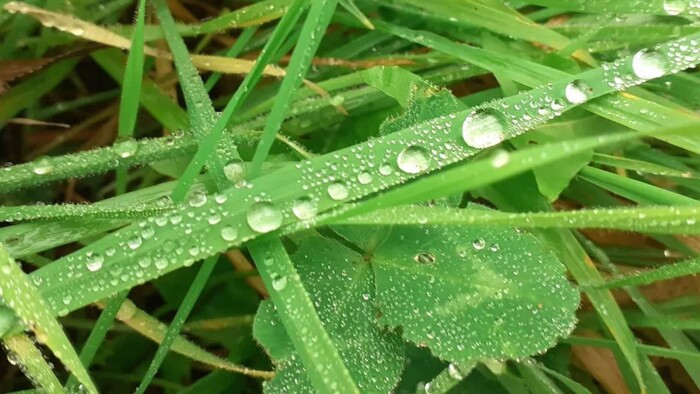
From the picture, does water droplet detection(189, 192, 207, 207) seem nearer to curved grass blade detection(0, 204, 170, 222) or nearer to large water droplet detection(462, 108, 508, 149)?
curved grass blade detection(0, 204, 170, 222)

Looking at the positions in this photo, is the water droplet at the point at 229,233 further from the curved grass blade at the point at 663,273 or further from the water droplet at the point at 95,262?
the curved grass blade at the point at 663,273

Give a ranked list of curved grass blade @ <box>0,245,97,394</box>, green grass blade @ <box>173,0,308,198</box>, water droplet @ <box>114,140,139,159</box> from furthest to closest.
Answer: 1. water droplet @ <box>114,140,139,159</box>
2. green grass blade @ <box>173,0,308,198</box>
3. curved grass blade @ <box>0,245,97,394</box>

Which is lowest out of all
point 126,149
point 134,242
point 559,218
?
point 559,218

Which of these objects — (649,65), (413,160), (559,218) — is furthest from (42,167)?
(649,65)

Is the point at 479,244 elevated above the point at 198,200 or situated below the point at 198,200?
below

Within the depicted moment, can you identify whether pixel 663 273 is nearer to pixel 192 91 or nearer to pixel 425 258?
pixel 425 258

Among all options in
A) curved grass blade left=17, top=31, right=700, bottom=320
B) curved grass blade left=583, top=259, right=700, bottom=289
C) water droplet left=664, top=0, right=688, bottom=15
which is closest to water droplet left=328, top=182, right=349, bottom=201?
curved grass blade left=17, top=31, right=700, bottom=320

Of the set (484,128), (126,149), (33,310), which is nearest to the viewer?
(33,310)

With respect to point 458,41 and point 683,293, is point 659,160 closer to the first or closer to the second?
point 683,293
